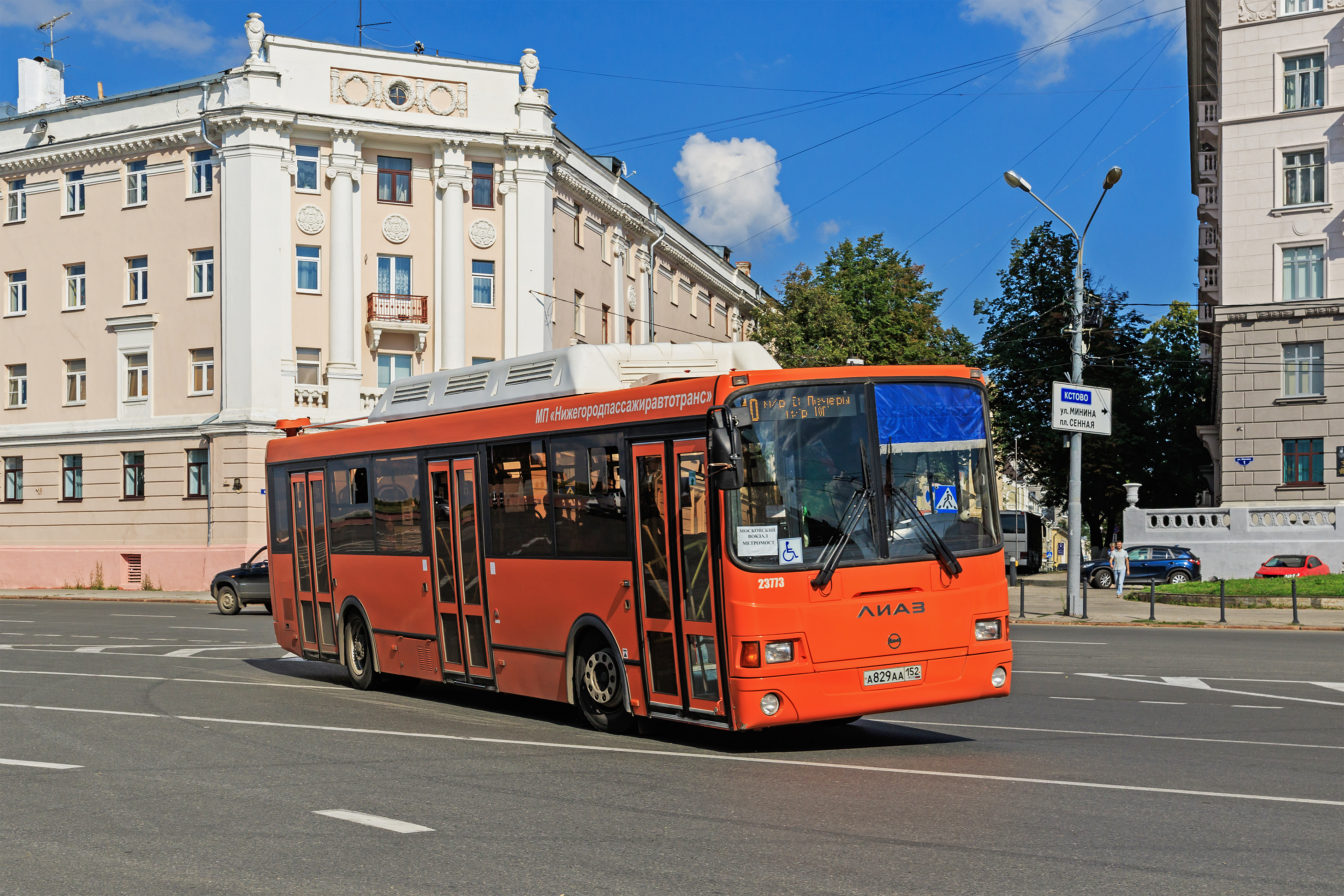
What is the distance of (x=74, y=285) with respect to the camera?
1812 inches

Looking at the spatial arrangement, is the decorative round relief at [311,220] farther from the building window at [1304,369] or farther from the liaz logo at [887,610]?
the liaz logo at [887,610]

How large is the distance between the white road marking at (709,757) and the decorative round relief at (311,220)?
30.2 m

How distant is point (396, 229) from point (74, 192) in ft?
38.7

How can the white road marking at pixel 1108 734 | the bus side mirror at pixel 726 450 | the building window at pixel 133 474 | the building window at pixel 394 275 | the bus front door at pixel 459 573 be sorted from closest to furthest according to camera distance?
the bus side mirror at pixel 726 450 → the white road marking at pixel 1108 734 → the bus front door at pixel 459 573 → the building window at pixel 394 275 → the building window at pixel 133 474

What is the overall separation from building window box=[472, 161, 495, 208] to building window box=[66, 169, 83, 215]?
13417 mm

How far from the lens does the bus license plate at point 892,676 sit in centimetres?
976

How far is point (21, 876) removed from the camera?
21.2 ft

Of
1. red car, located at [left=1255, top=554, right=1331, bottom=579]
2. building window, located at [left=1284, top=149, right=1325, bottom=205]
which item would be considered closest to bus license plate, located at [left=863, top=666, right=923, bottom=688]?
red car, located at [left=1255, top=554, right=1331, bottom=579]

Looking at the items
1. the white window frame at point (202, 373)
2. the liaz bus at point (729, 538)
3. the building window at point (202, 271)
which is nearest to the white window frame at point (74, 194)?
the building window at point (202, 271)

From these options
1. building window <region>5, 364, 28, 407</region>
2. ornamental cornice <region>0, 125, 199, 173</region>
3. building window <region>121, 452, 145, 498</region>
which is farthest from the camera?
building window <region>5, 364, 28, 407</region>

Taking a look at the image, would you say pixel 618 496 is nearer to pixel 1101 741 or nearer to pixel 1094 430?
pixel 1101 741

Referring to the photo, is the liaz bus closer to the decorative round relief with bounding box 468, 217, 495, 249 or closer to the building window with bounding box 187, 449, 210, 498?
the building window with bounding box 187, 449, 210, 498

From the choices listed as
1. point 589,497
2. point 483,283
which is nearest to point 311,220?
point 483,283

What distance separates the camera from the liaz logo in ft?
32.0
